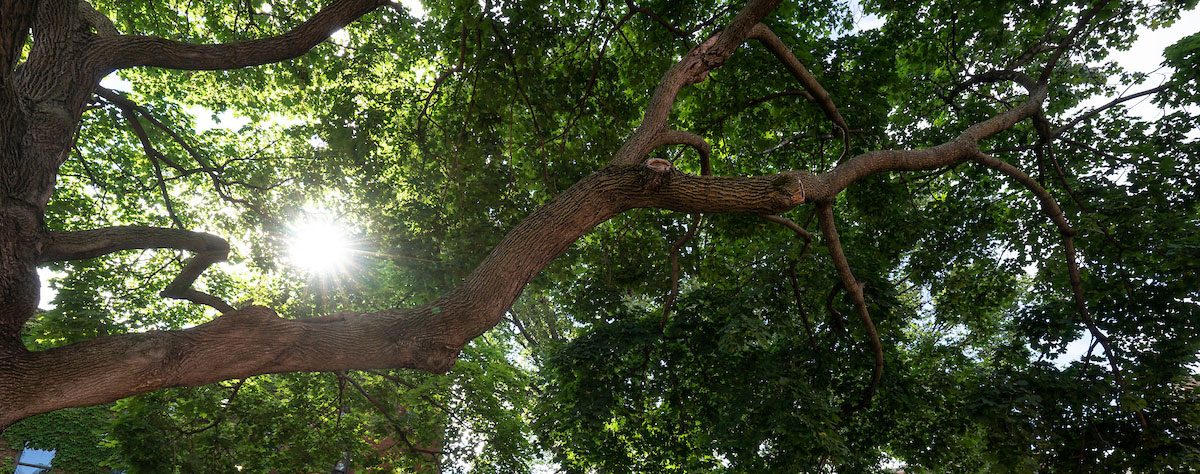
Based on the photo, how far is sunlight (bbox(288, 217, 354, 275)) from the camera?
29.6 ft

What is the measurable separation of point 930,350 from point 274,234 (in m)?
12.5

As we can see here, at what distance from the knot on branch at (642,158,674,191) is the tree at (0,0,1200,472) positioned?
2cm

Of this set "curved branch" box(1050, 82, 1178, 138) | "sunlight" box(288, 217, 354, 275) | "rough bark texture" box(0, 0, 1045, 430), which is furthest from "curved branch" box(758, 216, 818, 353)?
"sunlight" box(288, 217, 354, 275)

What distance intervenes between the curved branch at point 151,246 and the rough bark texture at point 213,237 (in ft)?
0.04

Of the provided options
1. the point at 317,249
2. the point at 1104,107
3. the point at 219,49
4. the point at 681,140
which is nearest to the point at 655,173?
the point at 681,140

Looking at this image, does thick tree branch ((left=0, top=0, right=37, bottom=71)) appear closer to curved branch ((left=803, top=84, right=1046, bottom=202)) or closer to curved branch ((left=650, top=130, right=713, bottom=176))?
curved branch ((left=650, top=130, right=713, bottom=176))

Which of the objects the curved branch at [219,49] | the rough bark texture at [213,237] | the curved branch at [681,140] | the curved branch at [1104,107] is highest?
the curved branch at [1104,107]

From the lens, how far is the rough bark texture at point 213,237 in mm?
2885

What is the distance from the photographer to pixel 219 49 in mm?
4617

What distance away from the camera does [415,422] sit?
8211 millimetres

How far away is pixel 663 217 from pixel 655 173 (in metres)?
4.27

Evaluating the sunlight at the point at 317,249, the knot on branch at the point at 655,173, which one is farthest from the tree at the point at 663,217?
the sunlight at the point at 317,249

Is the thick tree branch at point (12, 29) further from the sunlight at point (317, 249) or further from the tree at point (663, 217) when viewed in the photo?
the sunlight at point (317, 249)

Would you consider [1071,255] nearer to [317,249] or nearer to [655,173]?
[655,173]
